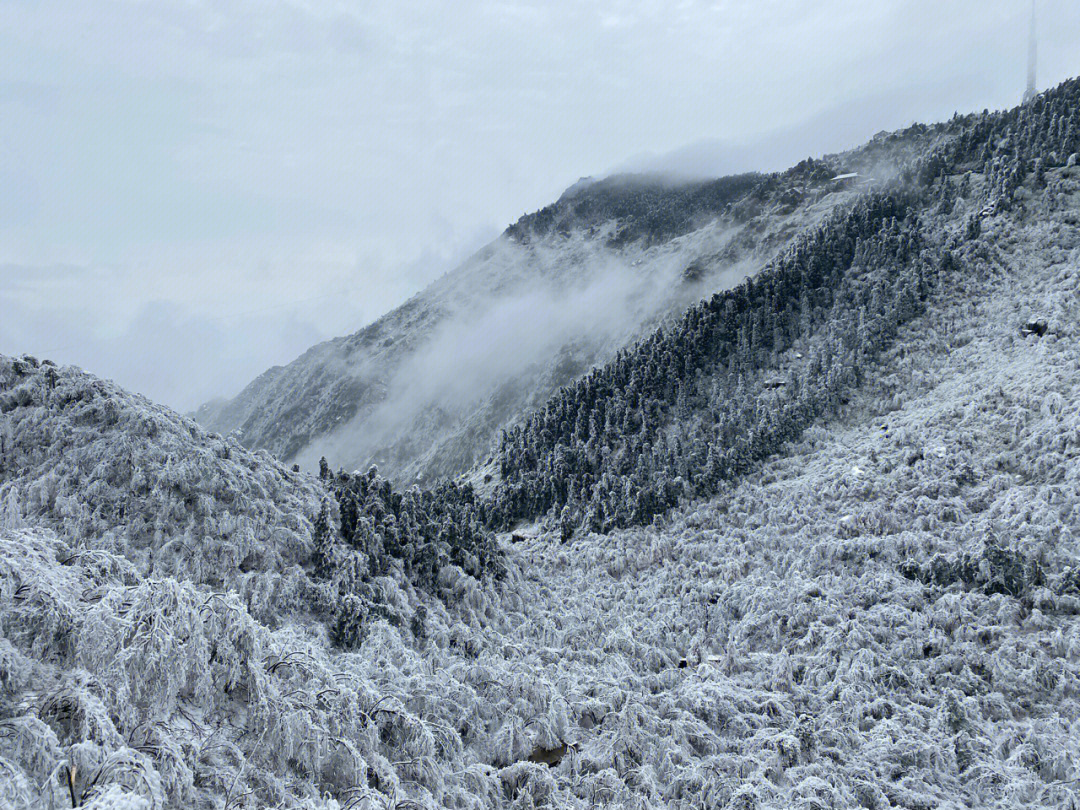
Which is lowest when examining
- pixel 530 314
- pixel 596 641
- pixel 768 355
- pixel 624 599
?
pixel 624 599

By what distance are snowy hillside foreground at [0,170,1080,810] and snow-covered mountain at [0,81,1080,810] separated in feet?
0.38

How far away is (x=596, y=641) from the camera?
36.6m

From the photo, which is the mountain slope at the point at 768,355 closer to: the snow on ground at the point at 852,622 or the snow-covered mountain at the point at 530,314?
the snow on ground at the point at 852,622

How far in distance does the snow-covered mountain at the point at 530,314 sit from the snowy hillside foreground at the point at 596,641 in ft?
218

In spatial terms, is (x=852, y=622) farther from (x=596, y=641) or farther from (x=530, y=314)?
(x=530, y=314)

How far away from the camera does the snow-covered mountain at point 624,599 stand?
1338 cm

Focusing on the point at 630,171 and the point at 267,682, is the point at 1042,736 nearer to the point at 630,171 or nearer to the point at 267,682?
the point at 267,682

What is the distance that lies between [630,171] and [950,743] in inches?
7703

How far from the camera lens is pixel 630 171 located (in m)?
196

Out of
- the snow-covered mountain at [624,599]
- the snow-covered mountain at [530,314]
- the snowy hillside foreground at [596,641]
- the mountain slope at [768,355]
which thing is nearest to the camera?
the snowy hillside foreground at [596,641]

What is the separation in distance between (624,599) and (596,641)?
9.05m

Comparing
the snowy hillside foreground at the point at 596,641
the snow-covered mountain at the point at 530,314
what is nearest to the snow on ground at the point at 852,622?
the snowy hillside foreground at the point at 596,641

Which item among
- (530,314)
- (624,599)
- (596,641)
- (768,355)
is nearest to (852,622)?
(596,641)

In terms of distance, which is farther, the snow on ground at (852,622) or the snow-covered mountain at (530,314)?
the snow-covered mountain at (530,314)
